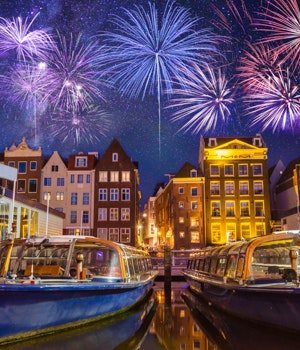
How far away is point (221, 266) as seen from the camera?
71.4 feet

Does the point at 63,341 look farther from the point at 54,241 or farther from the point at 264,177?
the point at 264,177

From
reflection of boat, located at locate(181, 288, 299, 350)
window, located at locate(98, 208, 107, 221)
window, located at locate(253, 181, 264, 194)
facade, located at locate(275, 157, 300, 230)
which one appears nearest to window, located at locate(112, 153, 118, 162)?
window, located at locate(98, 208, 107, 221)

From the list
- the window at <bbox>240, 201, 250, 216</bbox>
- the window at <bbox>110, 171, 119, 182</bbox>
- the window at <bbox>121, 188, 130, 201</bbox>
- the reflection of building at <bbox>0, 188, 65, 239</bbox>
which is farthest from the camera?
the window at <bbox>240, 201, 250, 216</bbox>

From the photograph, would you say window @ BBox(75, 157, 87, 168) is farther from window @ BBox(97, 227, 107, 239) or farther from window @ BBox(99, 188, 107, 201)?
window @ BBox(97, 227, 107, 239)

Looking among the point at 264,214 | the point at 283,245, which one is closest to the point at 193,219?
the point at 264,214

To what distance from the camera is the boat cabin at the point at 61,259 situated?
618 inches

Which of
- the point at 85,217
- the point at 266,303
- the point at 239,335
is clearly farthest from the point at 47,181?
the point at 266,303

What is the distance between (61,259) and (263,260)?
973cm

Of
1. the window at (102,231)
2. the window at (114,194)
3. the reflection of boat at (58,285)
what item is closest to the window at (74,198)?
the window at (114,194)

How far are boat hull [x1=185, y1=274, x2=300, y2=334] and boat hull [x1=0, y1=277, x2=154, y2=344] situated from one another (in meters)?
4.75

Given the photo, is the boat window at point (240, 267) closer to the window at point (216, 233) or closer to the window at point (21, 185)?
the window at point (216, 233)

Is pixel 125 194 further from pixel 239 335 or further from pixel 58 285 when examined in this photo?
pixel 58 285

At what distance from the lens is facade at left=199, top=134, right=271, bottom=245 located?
187 ft

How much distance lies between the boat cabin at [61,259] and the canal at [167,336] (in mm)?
1916
